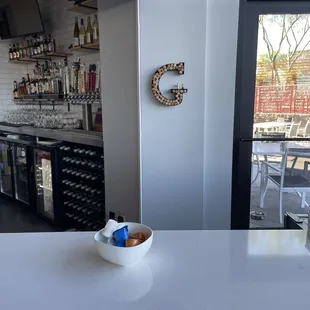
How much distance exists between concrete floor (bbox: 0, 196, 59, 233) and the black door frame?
2.07 meters

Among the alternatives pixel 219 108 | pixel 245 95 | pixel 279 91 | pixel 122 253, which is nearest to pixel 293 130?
pixel 279 91

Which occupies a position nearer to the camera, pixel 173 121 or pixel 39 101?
pixel 173 121

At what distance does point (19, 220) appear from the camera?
3.88 m

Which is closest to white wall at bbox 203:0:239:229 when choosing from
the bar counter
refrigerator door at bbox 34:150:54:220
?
the bar counter

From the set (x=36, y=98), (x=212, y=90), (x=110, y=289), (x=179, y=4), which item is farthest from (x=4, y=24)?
(x=110, y=289)

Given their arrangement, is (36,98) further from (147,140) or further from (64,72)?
(147,140)

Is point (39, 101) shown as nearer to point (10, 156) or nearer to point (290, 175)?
point (10, 156)

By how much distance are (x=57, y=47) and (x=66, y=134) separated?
156 cm

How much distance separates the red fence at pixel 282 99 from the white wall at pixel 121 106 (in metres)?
1.03

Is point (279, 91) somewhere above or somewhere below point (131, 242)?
above

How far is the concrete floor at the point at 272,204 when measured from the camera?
2.85 metres

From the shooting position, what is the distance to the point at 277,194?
9.46 ft

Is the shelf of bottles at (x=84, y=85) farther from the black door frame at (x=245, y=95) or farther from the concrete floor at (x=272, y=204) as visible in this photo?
the concrete floor at (x=272, y=204)

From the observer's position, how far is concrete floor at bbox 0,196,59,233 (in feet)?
11.9
